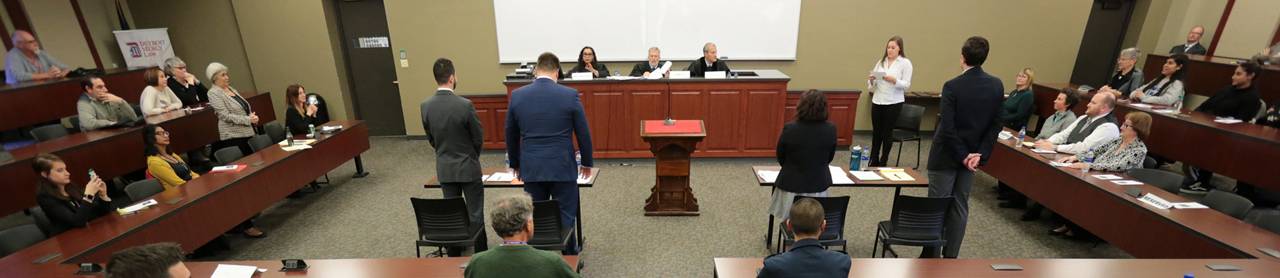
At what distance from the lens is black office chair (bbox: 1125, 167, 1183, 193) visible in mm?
3637

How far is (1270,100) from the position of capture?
6.04 meters

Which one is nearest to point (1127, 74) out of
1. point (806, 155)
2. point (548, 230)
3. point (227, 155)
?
point (806, 155)

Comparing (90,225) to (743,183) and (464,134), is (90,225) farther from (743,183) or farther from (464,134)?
(743,183)

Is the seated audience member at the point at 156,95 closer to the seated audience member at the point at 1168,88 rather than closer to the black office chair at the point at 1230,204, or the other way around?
the black office chair at the point at 1230,204

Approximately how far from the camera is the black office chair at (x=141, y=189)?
144 inches

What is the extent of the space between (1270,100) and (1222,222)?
519cm

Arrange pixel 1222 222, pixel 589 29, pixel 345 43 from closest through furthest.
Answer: pixel 1222 222 < pixel 589 29 < pixel 345 43

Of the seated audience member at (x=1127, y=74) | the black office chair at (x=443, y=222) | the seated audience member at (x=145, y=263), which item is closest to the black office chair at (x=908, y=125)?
the seated audience member at (x=1127, y=74)

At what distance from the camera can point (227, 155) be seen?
461cm

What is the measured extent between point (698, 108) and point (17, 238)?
557 centimetres

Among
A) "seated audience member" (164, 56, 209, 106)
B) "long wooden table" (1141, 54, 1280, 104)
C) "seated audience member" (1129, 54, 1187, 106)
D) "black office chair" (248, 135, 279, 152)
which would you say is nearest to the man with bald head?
"seated audience member" (164, 56, 209, 106)

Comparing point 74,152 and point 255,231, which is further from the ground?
point 74,152

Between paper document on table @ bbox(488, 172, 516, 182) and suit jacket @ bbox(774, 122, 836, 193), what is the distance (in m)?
2.01

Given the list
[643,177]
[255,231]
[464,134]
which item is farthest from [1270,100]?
[255,231]
